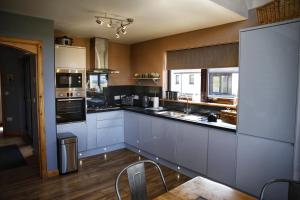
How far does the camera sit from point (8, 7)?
2.64 meters

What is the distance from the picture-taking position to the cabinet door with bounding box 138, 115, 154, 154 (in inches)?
153

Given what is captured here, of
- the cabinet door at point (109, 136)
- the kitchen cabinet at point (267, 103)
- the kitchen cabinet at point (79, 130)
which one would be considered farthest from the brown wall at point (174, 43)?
the kitchen cabinet at point (79, 130)

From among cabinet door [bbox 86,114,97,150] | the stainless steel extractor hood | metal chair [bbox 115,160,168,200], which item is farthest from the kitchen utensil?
metal chair [bbox 115,160,168,200]

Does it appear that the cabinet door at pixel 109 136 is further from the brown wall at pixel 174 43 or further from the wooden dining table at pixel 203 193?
the wooden dining table at pixel 203 193

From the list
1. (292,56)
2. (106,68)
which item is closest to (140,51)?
(106,68)

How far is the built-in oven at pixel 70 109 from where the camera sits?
3.58 metres

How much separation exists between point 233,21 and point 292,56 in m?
1.26

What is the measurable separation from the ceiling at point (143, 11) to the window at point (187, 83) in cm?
86

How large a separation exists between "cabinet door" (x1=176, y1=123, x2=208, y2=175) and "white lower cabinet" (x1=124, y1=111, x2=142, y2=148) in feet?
3.60

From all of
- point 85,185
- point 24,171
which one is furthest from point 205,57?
point 24,171

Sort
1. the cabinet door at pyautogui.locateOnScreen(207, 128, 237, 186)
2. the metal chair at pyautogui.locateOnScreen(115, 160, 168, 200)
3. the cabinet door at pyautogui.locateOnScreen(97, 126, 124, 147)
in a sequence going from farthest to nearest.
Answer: the cabinet door at pyautogui.locateOnScreen(97, 126, 124, 147) < the cabinet door at pyautogui.locateOnScreen(207, 128, 237, 186) < the metal chair at pyautogui.locateOnScreen(115, 160, 168, 200)

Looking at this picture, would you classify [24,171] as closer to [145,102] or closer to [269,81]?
[145,102]

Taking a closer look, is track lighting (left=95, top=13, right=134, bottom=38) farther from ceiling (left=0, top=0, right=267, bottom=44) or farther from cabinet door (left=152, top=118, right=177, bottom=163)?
cabinet door (left=152, top=118, right=177, bottom=163)

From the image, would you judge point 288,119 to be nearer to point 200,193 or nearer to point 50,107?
point 200,193
